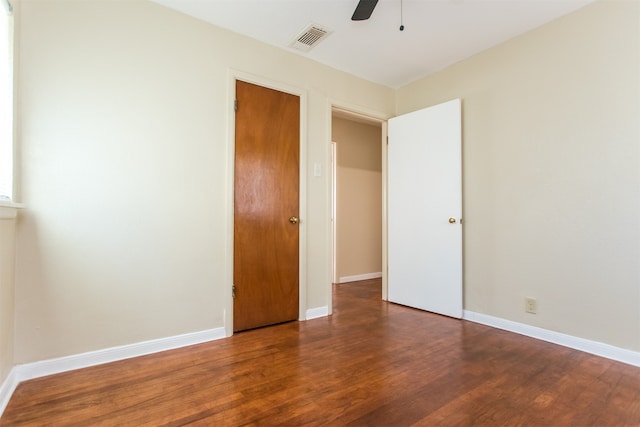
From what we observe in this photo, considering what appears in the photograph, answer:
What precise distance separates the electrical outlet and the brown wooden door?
192 centimetres

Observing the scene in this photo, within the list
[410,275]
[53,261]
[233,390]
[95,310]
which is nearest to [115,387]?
[95,310]

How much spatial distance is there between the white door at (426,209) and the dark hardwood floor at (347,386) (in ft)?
2.32

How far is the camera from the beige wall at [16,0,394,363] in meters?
1.82

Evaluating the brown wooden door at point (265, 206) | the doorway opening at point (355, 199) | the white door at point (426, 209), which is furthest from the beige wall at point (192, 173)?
the doorway opening at point (355, 199)

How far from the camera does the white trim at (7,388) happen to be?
148 centimetres

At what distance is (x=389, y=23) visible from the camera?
240 centimetres

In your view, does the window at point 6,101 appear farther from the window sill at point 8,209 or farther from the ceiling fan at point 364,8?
the ceiling fan at point 364,8

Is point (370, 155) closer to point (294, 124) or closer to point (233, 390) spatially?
point (294, 124)

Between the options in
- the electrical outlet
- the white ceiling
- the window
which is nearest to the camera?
the window

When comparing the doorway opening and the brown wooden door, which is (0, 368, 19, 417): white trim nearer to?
the brown wooden door

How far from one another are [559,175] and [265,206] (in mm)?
2323

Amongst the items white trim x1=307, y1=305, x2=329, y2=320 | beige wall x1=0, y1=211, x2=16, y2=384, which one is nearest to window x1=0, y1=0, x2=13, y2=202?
beige wall x1=0, y1=211, x2=16, y2=384

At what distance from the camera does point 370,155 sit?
16.4ft

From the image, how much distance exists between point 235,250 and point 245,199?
428 mm
